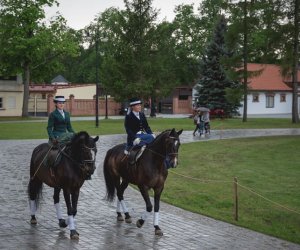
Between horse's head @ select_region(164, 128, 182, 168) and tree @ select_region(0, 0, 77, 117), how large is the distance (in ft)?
155

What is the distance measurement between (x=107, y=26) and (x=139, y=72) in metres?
47.0

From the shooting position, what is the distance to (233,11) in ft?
155

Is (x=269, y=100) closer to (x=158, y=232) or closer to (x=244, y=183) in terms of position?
(x=244, y=183)

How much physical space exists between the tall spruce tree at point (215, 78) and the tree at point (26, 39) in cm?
1505

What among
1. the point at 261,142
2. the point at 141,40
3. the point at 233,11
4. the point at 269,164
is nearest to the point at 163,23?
the point at 141,40

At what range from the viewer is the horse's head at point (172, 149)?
32.0 feet

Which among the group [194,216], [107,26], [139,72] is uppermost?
[107,26]

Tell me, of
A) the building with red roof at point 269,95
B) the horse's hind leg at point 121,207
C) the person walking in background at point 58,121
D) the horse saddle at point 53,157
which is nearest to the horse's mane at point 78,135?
the horse saddle at point 53,157

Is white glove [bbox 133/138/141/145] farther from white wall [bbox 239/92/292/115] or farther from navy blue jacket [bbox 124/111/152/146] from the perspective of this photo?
white wall [bbox 239/92/292/115]

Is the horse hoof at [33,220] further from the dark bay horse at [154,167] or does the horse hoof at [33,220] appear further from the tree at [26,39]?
the tree at [26,39]

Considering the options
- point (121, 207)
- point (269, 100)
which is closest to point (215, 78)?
point (269, 100)

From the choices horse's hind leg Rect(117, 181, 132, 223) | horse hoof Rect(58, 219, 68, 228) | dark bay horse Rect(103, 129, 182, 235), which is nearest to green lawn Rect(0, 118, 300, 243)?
horse's hind leg Rect(117, 181, 132, 223)

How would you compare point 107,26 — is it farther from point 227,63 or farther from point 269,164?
point 269,164

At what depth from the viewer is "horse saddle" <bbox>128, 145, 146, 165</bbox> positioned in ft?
34.5
